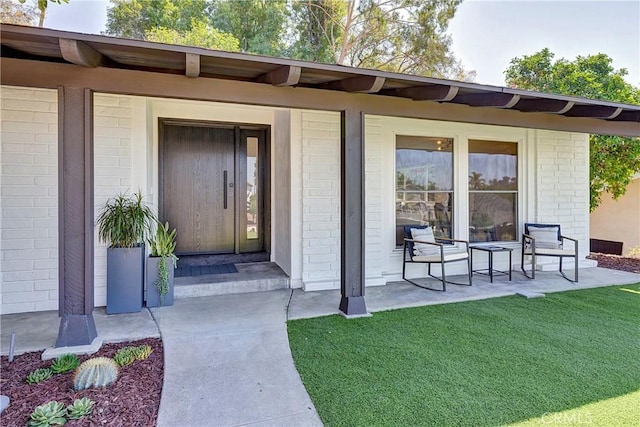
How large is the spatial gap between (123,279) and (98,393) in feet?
5.89

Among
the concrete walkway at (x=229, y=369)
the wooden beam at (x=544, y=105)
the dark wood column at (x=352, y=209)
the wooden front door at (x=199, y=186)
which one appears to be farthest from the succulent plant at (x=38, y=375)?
the wooden beam at (x=544, y=105)

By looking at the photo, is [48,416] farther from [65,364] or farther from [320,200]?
[320,200]

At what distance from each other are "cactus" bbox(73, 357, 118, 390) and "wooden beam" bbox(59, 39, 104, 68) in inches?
84.3

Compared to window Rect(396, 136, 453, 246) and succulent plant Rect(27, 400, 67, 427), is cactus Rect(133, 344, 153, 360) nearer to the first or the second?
succulent plant Rect(27, 400, 67, 427)

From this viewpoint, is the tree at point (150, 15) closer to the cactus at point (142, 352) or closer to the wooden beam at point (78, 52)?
the wooden beam at point (78, 52)

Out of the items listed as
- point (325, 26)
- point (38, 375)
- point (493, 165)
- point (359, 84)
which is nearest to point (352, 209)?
point (359, 84)

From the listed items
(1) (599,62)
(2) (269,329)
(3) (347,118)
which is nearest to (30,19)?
(3) (347,118)

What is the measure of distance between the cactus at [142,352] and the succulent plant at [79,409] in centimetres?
66

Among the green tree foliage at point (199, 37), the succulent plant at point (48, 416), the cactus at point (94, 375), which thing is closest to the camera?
the succulent plant at point (48, 416)

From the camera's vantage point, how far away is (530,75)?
9070 mm

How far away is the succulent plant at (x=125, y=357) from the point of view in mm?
2709

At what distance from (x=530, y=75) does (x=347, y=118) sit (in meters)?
7.80

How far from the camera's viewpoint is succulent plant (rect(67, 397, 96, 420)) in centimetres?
205

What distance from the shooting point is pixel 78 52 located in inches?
100
